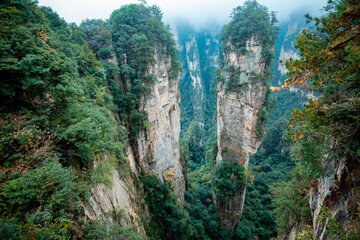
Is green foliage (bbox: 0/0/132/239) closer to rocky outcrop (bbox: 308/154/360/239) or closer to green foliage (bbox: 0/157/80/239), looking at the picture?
green foliage (bbox: 0/157/80/239)

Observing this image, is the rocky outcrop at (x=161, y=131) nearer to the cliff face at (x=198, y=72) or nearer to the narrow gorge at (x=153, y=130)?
the narrow gorge at (x=153, y=130)

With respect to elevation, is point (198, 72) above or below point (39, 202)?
above

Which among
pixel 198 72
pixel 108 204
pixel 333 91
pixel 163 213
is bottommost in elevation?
pixel 163 213

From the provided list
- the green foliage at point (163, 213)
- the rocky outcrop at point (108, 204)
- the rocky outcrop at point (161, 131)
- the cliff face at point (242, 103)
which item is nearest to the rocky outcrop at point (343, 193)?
the rocky outcrop at point (108, 204)

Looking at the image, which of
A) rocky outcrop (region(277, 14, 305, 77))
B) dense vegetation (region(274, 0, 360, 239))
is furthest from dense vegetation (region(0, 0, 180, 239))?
rocky outcrop (region(277, 14, 305, 77))

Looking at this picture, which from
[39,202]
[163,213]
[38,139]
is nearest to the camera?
[39,202]

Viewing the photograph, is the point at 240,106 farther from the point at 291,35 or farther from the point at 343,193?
the point at 291,35

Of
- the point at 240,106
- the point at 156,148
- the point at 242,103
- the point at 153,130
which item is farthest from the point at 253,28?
the point at 156,148

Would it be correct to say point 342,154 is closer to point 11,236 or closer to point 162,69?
point 11,236
